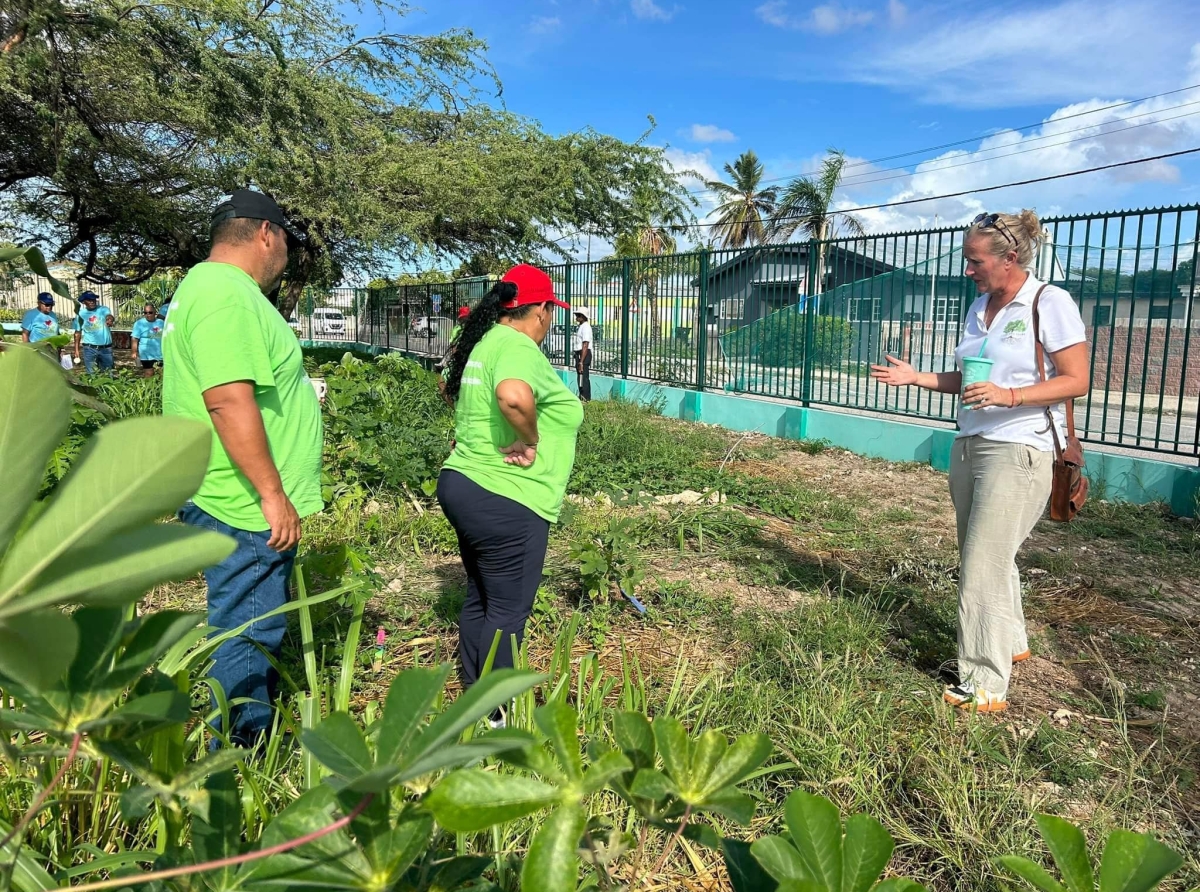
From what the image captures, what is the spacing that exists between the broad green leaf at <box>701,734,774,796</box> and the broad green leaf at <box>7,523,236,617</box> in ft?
1.37

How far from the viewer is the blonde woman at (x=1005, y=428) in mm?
2611

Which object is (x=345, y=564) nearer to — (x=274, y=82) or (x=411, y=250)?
(x=274, y=82)

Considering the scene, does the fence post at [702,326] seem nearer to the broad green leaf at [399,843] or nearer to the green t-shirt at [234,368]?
the green t-shirt at [234,368]

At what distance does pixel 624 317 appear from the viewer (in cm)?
1199

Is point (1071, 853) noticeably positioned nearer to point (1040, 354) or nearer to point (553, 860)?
point (553, 860)

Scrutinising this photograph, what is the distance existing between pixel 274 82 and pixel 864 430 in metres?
9.25

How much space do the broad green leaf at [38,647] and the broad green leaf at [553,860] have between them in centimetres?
30

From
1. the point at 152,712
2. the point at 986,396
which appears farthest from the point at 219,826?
the point at 986,396

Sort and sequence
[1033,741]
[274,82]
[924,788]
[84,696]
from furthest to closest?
[274,82] < [1033,741] < [924,788] < [84,696]

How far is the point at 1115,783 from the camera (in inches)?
88.3

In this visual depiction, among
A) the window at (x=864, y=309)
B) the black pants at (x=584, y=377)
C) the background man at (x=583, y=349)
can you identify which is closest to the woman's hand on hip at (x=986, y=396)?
the window at (x=864, y=309)

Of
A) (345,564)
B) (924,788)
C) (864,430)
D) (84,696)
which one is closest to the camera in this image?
(84,696)

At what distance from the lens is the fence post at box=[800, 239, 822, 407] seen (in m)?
Answer: 8.59

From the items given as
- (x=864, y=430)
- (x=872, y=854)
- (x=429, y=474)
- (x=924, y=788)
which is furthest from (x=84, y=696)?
(x=864, y=430)
